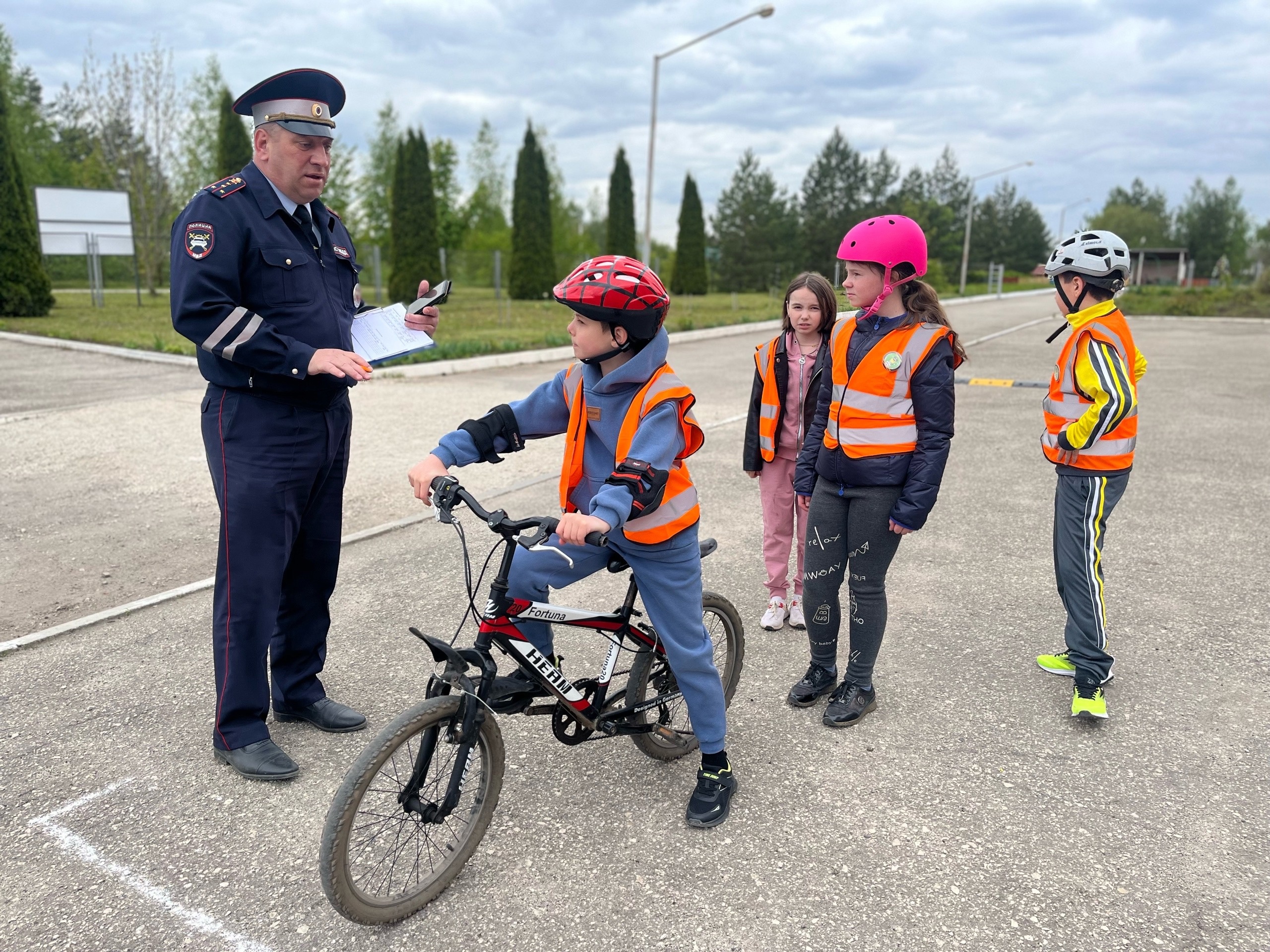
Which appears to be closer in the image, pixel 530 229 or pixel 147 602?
pixel 147 602

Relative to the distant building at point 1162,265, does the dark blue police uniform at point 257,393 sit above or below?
below

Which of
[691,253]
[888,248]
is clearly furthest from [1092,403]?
[691,253]

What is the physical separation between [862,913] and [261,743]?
2.19m

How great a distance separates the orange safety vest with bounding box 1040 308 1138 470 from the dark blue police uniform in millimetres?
2905

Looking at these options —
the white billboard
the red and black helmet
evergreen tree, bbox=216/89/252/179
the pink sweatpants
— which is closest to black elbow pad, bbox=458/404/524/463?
the red and black helmet

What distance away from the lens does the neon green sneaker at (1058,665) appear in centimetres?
413

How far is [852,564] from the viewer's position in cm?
361

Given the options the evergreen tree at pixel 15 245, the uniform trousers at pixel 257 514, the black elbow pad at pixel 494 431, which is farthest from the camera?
the evergreen tree at pixel 15 245

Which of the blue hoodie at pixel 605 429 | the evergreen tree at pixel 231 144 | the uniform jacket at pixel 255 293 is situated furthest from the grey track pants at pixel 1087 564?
the evergreen tree at pixel 231 144

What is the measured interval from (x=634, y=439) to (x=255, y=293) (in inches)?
59.3

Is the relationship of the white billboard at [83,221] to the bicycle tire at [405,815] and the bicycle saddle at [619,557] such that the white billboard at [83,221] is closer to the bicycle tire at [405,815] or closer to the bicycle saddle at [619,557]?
the bicycle saddle at [619,557]

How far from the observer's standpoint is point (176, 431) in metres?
8.92

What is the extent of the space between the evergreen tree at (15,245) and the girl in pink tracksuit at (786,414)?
74.2 feet

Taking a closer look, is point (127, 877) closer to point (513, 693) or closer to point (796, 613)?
point (513, 693)
